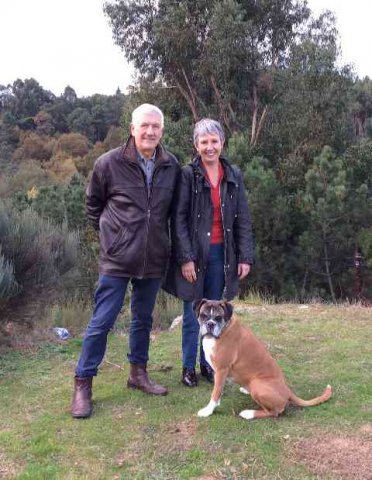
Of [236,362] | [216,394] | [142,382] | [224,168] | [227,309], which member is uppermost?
[224,168]

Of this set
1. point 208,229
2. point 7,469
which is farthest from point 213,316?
point 7,469

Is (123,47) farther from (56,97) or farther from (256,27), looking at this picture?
(56,97)

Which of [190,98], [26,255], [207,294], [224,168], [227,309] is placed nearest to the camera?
[227,309]

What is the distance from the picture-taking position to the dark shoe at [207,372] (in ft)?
15.1

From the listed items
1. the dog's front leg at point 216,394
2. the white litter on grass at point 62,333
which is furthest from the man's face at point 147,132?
the white litter on grass at point 62,333

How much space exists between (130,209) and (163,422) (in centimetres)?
154

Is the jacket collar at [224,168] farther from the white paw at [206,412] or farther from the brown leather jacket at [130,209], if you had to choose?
the white paw at [206,412]

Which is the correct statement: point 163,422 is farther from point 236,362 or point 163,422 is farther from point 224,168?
point 224,168

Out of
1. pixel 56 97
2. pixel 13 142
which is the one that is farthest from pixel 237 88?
pixel 56 97

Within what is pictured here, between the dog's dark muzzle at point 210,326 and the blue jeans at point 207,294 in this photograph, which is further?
the blue jeans at point 207,294

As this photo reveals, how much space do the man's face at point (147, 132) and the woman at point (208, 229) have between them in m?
0.32

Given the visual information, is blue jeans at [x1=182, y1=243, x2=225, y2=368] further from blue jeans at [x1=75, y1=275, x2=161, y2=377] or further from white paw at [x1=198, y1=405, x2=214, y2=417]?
white paw at [x1=198, y1=405, x2=214, y2=417]

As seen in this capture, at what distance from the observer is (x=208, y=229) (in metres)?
4.09

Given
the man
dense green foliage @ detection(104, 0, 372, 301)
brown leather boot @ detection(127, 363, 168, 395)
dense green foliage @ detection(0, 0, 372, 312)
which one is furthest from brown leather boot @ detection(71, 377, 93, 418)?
dense green foliage @ detection(104, 0, 372, 301)
